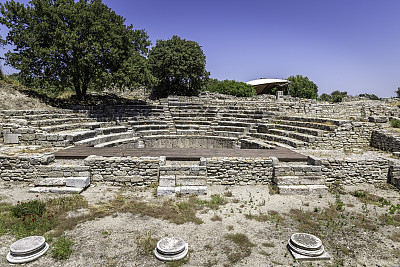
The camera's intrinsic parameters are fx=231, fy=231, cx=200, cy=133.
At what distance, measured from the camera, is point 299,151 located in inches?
469

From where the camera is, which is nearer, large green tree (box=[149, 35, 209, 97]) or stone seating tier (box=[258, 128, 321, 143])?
stone seating tier (box=[258, 128, 321, 143])

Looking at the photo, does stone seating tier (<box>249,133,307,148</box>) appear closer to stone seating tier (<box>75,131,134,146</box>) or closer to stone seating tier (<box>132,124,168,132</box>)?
stone seating tier (<box>132,124,168,132</box>)

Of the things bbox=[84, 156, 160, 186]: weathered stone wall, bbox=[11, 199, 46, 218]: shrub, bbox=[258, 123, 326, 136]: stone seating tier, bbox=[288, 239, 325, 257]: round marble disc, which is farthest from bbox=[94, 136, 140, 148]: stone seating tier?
bbox=[288, 239, 325, 257]: round marble disc

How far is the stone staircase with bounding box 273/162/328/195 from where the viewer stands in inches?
358

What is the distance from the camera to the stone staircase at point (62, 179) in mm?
8766

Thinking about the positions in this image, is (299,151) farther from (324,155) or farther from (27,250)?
(27,250)

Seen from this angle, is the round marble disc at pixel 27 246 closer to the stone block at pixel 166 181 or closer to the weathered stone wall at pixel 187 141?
the stone block at pixel 166 181

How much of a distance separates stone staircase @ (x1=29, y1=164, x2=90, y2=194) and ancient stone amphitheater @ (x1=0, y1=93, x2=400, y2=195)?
0.04 meters

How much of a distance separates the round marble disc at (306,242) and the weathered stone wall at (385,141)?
32.4ft

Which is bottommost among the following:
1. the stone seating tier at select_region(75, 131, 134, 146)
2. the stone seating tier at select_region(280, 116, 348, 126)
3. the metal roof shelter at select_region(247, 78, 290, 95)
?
the stone seating tier at select_region(75, 131, 134, 146)

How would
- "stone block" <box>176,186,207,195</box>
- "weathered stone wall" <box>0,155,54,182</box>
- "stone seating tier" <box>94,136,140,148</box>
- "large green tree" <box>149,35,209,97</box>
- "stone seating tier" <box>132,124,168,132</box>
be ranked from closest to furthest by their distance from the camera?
"stone block" <box>176,186,207,195</box>
"weathered stone wall" <box>0,155,54,182</box>
"stone seating tier" <box>94,136,140,148</box>
"stone seating tier" <box>132,124,168,132</box>
"large green tree" <box>149,35,209,97</box>

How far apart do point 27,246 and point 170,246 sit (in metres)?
3.19

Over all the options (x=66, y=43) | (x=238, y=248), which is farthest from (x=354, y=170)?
(x=66, y=43)

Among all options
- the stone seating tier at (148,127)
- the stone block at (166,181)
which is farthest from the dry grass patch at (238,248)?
the stone seating tier at (148,127)
